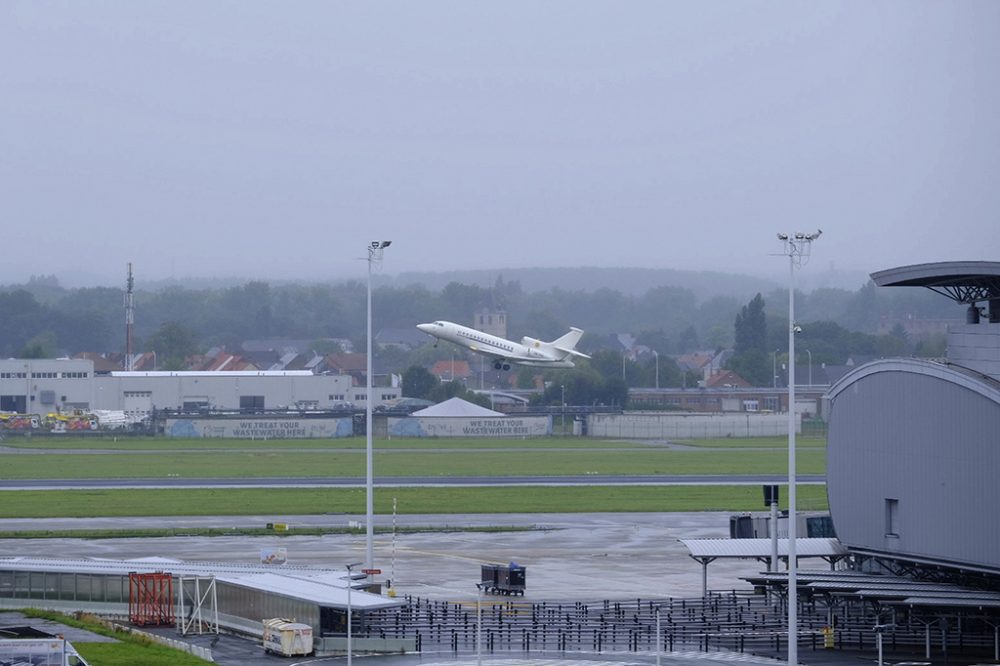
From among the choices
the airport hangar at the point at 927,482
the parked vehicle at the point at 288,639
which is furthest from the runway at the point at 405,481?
the parked vehicle at the point at 288,639

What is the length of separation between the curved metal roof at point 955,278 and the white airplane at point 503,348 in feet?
395

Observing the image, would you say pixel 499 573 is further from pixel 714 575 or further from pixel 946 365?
pixel 946 365

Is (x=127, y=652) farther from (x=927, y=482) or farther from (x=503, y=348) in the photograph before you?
(x=503, y=348)

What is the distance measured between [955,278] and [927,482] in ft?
28.4

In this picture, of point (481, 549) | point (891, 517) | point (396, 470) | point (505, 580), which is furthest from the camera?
point (396, 470)

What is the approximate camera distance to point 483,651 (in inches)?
2243

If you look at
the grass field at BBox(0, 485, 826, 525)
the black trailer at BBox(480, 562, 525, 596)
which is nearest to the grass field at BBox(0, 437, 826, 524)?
the grass field at BBox(0, 485, 826, 525)

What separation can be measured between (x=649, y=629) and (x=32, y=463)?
324ft

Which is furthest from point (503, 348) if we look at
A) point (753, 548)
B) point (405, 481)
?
point (753, 548)

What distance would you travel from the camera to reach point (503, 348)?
630 feet

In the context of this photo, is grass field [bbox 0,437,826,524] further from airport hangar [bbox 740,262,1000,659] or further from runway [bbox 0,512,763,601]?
airport hangar [bbox 740,262,1000,659]

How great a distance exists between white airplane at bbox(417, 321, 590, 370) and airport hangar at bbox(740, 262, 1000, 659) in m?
120

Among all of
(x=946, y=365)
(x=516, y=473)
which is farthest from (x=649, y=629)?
(x=516, y=473)

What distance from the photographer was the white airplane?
190 meters
